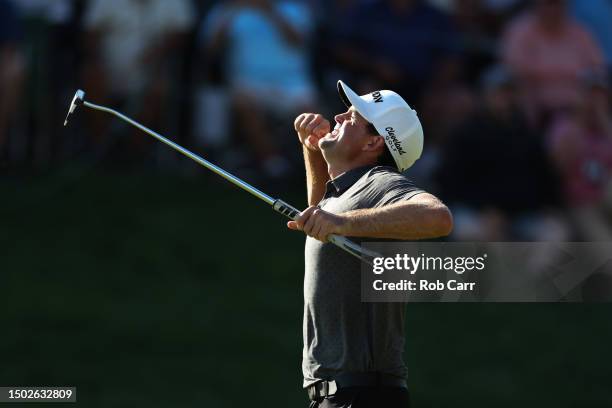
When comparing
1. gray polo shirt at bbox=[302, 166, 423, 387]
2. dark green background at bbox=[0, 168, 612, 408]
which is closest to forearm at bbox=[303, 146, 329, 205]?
gray polo shirt at bbox=[302, 166, 423, 387]

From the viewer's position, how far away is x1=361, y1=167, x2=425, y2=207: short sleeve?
208 inches

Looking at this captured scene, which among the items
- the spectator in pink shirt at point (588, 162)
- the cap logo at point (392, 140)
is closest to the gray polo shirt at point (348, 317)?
the cap logo at point (392, 140)

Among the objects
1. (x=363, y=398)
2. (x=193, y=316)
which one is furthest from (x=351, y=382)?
(x=193, y=316)

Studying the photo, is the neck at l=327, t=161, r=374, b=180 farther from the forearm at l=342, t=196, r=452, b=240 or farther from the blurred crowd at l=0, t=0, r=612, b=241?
the blurred crowd at l=0, t=0, r=612, b=241

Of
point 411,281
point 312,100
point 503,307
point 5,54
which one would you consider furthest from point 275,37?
point 411,281

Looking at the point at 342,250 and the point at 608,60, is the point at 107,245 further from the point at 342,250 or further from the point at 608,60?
the point at 342,250

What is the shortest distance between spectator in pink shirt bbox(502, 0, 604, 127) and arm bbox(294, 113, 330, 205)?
5.03 m

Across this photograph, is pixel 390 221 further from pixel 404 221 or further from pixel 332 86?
pixel 332 86

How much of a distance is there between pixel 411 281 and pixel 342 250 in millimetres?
498

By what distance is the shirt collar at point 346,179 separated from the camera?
18.6ft

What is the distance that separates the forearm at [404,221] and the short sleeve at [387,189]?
114 mm

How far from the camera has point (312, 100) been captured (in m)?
11.0

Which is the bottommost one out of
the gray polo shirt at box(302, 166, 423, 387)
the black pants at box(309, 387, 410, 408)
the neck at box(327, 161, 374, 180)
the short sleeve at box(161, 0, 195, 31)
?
the black pants at box(309, 387, 410, 408)

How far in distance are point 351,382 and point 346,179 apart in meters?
0.82
